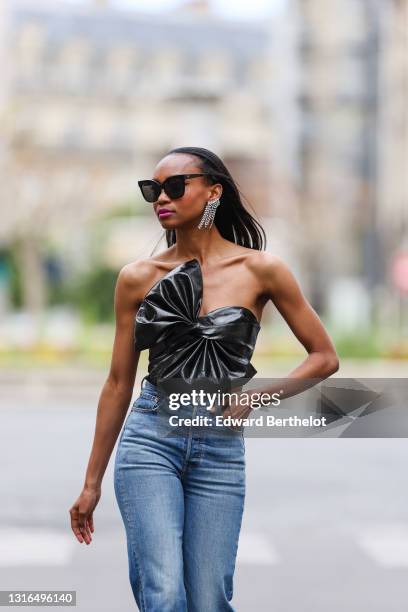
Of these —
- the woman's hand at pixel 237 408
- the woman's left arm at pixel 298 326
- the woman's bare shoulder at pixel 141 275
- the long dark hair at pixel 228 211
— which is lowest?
the woman's hand at pixel 237 408

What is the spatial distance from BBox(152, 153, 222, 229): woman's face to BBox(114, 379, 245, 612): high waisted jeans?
0.46 metres

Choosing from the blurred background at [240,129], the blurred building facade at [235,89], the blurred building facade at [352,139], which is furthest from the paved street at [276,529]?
the blurred building facade at [235,89]

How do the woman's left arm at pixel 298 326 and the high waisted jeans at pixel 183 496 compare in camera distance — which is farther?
the woman's left arm at pixel 298 326

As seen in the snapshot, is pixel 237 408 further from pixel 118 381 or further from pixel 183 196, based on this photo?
pixel 183 196

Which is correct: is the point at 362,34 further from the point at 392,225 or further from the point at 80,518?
the point at 80,518

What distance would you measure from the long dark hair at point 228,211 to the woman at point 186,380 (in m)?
0.02

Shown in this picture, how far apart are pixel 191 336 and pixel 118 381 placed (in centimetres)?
30

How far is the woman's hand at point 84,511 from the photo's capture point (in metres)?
4.36

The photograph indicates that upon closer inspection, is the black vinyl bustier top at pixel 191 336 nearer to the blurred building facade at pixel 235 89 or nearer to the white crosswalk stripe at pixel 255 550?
the white crosswalk stripe at pixel 255 550

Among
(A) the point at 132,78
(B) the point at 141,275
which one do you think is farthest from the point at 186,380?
(A) the point at 132,78

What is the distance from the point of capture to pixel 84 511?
4.38 m

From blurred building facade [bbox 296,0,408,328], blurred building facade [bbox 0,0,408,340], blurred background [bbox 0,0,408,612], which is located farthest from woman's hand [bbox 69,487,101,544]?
blurred building facade [bbox 0,0,408,340]

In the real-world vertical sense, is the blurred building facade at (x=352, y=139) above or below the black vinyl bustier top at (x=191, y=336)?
below

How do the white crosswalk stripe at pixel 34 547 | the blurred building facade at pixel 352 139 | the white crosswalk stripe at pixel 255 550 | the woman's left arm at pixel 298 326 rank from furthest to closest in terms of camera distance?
the blurred building facade at pixel 352 139 → the white crosswalk stripe at pixel 255 550 → the white crosswalk stripe at pixel 34 547 → the woman's left arm at pixel 298 326
